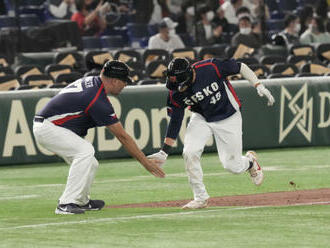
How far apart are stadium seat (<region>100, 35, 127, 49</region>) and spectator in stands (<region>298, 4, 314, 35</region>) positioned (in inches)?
194

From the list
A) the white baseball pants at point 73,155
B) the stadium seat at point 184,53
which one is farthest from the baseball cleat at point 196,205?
the stadium seat at point 184,53

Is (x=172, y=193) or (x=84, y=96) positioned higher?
(x=84, y=96)

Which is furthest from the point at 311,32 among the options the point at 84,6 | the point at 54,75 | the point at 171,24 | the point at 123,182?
the point at 123,182

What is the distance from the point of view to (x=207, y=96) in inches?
436

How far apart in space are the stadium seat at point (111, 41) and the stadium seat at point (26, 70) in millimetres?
3080

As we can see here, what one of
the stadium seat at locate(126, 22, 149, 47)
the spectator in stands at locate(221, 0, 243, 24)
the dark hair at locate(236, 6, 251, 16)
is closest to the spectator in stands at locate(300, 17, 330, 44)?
the dark hair at locate(236, 6, 251, 16)

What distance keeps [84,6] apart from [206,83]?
1125 centimetres

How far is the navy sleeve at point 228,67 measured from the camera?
36.4 feet

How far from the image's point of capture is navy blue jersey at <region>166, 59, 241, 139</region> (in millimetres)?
10992

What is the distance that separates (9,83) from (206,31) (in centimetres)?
651

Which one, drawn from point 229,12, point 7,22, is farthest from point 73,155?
point 229,12

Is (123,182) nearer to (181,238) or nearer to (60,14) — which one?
(181,238)

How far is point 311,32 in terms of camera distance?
23.7 meters

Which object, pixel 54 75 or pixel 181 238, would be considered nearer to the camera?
pixel 181 238
